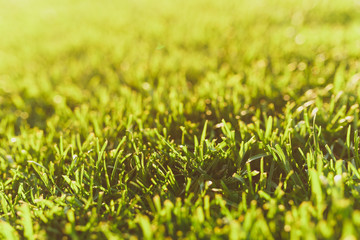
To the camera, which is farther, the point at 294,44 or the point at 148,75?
the point at 294,44

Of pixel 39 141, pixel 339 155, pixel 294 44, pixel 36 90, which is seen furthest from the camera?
pixel 294 44

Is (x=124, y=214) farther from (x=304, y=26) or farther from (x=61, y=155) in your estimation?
(x=304, y=26)

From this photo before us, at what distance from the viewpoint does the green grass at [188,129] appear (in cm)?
96

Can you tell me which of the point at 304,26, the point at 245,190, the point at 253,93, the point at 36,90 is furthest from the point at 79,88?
the point at 304,26

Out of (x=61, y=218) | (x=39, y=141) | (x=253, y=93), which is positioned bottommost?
(x=61, y=218)

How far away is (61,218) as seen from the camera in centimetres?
105

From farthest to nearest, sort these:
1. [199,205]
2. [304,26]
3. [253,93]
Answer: [304,26] < [253,93] < [199,205]

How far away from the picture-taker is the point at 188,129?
1.47 metres

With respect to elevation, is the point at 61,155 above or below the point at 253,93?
below

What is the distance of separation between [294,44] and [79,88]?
1795 millimetres

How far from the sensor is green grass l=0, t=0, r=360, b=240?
96cm

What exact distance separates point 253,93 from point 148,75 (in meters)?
0.88

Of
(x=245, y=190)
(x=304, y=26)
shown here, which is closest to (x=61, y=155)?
(x=245, y=190)

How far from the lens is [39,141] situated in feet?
4.68
